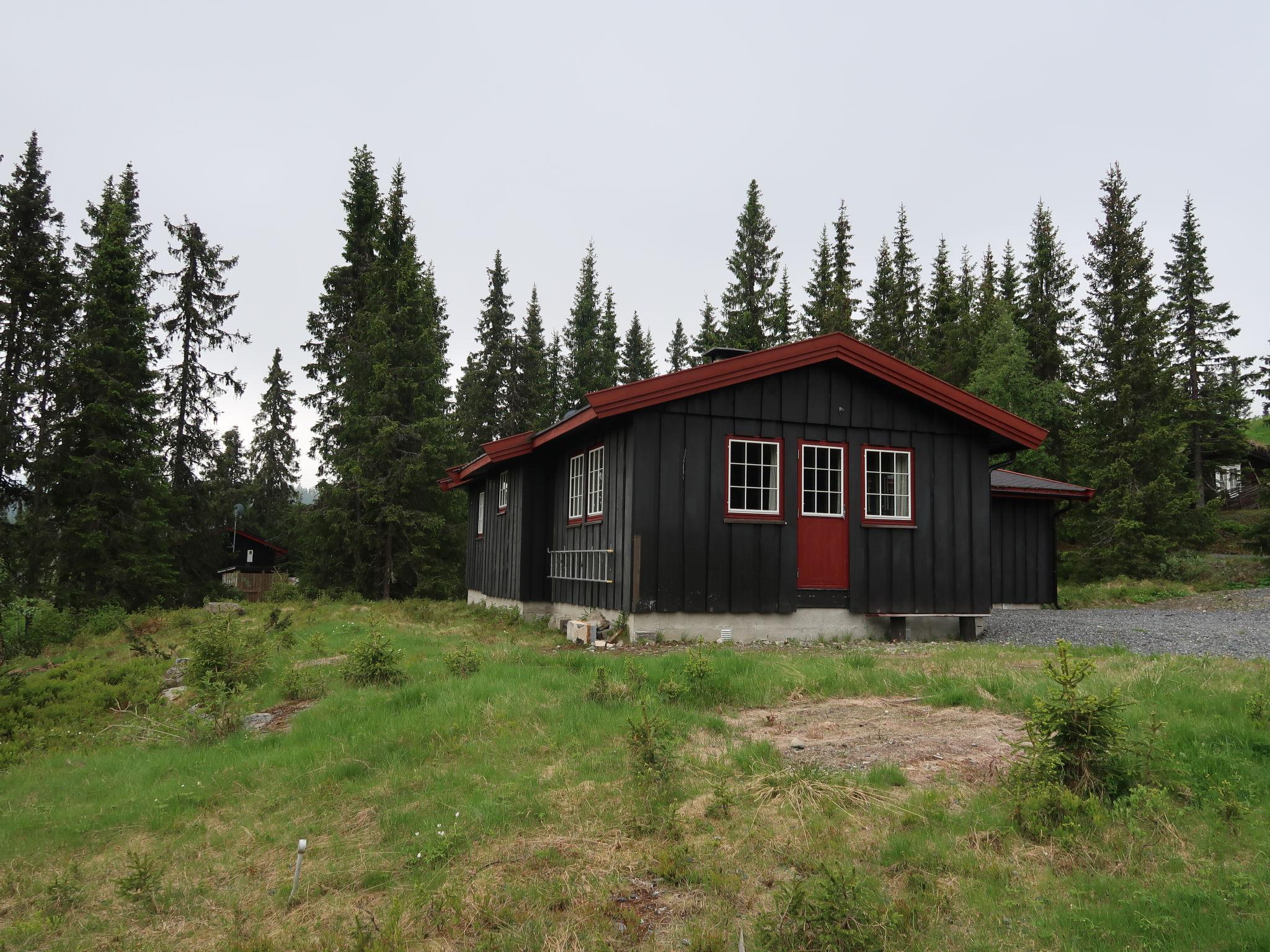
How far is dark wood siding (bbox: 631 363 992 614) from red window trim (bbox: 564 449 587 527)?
2.57 meters

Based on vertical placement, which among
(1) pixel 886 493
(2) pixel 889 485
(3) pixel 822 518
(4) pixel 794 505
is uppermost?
(2) pixel 889 485

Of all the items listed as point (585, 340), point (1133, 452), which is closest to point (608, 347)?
point (585, 340)

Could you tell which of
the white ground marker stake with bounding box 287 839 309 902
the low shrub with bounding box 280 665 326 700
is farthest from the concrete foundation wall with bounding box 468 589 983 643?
the white ground marker stake with bounding box 287 839 309 902

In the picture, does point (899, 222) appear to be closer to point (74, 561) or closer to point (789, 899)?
point (74, 561)

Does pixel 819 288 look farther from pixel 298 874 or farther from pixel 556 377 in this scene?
pixel 298 874

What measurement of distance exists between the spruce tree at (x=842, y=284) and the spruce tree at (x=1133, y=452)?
461 inches

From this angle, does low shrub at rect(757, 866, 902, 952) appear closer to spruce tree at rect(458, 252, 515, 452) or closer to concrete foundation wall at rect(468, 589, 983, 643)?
concrete foundation wall at rect(468, 589, 983, 643)

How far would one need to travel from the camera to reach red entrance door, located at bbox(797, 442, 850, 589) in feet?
40.4

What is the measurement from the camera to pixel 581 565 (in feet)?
45.6

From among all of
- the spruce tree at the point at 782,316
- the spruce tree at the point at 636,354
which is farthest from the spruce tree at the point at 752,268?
the spruce tree at the point at 636,354

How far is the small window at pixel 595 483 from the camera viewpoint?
13.1m

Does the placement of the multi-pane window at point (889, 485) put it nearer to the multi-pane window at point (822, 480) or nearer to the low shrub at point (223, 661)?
the multi-pane window at point (822, 480)

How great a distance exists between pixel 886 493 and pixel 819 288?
103ft

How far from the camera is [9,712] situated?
32.8ft
